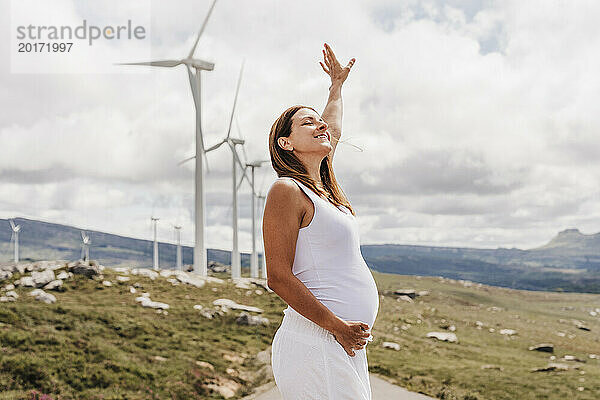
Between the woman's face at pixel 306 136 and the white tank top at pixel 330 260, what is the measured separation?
0.20 meters

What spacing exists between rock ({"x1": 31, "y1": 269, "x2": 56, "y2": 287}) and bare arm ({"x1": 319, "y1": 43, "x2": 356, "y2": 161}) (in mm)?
15089

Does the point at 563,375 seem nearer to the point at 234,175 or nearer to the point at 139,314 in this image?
the point at 139,314

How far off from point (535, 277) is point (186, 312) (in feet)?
474

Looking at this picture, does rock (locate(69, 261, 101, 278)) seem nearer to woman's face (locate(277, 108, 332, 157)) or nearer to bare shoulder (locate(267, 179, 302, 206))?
woman's face (locate(277, 108, 332, 157))

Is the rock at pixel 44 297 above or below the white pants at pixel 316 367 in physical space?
below

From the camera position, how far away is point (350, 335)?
2.15 m

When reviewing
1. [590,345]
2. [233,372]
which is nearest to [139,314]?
[233,372]

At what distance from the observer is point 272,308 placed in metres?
18.7

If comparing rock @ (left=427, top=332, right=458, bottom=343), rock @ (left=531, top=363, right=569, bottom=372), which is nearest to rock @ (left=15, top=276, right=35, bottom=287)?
rock @ (left=427, top=332, right=458, bottom=343)

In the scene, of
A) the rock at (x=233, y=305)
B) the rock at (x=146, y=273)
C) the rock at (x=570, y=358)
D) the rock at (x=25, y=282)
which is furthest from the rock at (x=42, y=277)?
the rock at (x=570, y=358)

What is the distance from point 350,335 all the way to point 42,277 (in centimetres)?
1622

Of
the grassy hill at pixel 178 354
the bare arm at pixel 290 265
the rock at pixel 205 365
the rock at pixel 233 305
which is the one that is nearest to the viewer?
the bare arm at pixel 290 265

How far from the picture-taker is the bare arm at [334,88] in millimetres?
3040

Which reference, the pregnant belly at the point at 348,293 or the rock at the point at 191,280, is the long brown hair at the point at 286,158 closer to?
the pregnant belly at the point at 348,293
